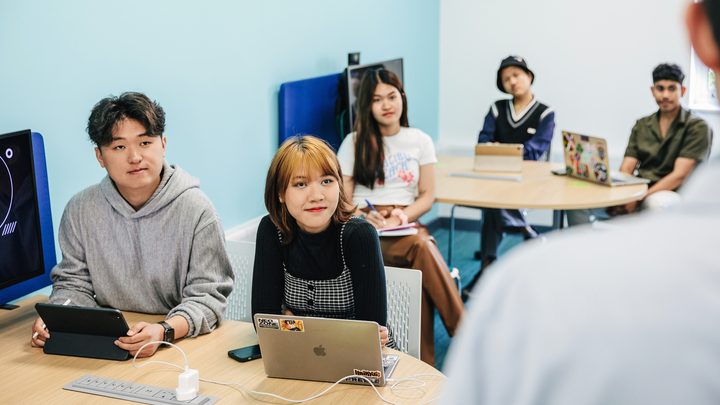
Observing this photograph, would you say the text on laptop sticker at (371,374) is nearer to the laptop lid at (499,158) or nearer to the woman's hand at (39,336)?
the woman's hand at (39,336)

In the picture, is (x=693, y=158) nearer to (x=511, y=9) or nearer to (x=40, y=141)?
(x=511, y=9)

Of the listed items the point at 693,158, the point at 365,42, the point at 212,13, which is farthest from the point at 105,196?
the point at 693,158

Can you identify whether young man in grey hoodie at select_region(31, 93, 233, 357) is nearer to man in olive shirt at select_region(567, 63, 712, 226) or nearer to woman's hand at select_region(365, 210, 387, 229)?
woman's hand at select_region(365, 210, 387, 229)

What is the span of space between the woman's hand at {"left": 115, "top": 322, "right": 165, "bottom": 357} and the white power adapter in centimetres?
27

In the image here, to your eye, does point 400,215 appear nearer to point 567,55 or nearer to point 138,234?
point 138,234

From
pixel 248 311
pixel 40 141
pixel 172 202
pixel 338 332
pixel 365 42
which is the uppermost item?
pixel 365 42

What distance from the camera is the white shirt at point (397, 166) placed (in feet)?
11.9

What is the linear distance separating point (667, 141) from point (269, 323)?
10.7ft

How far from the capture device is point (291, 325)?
1.76 meters

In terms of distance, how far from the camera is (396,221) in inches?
138

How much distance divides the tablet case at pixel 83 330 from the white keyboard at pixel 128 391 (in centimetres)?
14

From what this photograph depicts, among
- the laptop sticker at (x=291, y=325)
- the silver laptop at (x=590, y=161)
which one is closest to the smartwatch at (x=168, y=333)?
the laptop sticker at (x=291, y=325)

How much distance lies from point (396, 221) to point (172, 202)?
1404 millimetres

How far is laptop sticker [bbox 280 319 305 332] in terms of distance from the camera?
1.75 m
